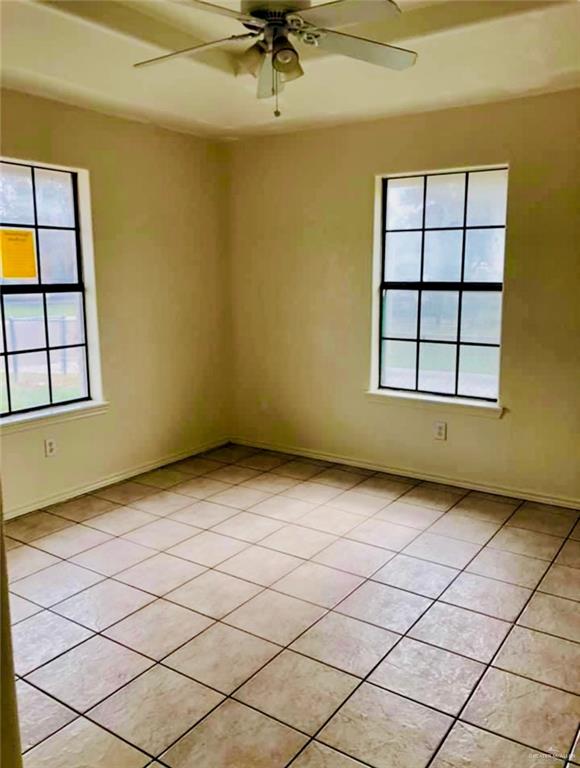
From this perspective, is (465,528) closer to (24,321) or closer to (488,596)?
(488,596)

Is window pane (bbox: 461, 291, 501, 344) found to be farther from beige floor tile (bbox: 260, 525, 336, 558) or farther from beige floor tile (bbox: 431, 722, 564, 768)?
beige floor tile (bbox: 431, 722, 564, 768)

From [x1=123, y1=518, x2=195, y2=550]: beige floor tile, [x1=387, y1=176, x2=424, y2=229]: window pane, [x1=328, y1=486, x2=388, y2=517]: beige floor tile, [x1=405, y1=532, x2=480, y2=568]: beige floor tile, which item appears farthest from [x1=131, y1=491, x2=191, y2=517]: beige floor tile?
[x1=387, y1=176, x2=424, y2=229]: window pane

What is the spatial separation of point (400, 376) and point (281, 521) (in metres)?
1.44

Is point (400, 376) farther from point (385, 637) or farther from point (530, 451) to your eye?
point (385, 637)

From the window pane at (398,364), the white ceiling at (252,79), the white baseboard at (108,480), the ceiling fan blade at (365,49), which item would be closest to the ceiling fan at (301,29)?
the ceiling fan blade at (365,49)

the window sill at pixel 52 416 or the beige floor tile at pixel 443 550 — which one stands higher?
the window sill at pixel 52 416

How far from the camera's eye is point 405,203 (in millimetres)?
4230

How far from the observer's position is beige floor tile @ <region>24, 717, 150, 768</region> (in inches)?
73.6

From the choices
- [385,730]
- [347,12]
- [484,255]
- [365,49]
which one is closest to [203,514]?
[385,730]

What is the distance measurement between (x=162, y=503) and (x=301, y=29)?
2775 millimetres

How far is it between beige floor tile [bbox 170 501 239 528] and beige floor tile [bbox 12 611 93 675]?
3.61ft

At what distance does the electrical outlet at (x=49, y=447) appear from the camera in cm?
384

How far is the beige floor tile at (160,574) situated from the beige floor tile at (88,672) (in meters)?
0.44

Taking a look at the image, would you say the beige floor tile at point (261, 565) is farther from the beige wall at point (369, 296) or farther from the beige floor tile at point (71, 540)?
the beige wall at point (369, 296)
